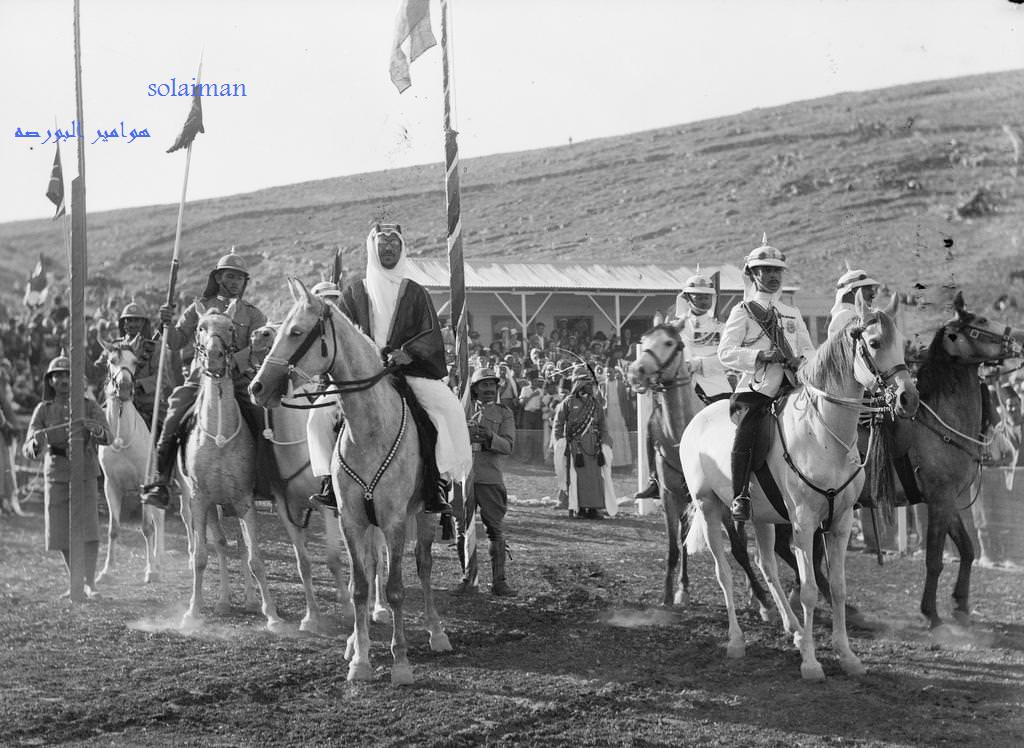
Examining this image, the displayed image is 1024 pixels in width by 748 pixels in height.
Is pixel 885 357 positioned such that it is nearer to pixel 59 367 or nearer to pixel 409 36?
pixel 409 36

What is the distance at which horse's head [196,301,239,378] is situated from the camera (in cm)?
1021

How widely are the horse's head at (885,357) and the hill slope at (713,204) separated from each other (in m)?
37.7

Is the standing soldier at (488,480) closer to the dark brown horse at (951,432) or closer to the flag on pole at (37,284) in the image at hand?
the dark brown horse at (951,432)

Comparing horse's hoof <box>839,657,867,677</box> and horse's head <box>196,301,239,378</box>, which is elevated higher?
horse's head <box>196,301,239,378</box>

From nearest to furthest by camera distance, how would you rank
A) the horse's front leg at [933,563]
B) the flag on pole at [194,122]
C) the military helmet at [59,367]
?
the horse's front leg at [933,563]
the flag on pole at [194,122]
the military helmet at [59,367]

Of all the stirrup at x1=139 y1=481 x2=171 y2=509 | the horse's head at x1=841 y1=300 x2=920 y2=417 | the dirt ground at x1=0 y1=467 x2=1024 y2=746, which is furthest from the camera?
the stirrup at x1=139 y1=481 x2=171 y2=509

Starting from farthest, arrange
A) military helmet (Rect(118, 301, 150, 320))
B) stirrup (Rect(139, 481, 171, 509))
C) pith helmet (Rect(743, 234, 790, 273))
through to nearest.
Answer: military helmet (Rect(118, 301, 150, 320)), stirrup (Rect(139, 481, 171, 509)), pith helmet (Rect(743, 234, 790, 273))

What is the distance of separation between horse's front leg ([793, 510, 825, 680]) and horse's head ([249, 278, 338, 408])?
11.7 ft

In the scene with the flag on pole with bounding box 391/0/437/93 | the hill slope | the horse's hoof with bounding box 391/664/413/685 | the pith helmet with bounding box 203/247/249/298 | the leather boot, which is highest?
the hill slope

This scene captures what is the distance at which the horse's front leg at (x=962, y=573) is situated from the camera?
33.8 feet

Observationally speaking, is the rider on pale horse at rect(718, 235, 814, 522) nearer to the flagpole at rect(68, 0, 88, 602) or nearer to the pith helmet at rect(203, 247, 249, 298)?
the pith helmet at rect(203, 247, 249, 298)

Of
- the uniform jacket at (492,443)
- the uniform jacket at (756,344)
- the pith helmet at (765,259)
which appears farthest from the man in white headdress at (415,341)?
the uniform jacket at (492,443)

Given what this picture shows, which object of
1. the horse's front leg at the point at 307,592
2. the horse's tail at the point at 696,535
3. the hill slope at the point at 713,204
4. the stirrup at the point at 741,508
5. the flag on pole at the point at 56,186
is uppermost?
the hill slope at the point at 713,204

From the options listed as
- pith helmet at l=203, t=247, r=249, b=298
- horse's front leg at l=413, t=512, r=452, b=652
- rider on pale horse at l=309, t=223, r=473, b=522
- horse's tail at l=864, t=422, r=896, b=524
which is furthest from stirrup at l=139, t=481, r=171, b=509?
horse's tail at l=864, t=422, r=896, b=524
